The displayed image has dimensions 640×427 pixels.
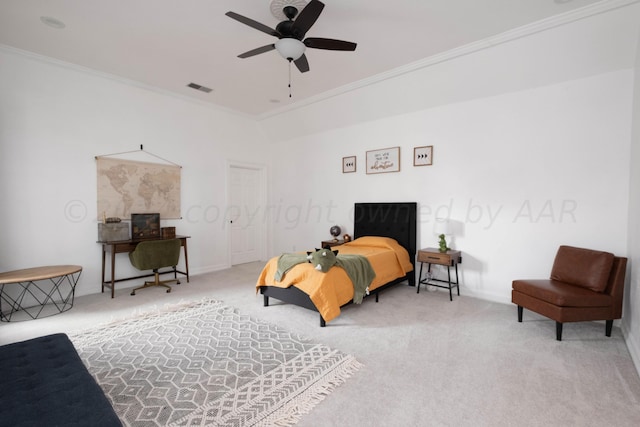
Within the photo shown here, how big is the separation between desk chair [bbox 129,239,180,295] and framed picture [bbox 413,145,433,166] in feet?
12.3

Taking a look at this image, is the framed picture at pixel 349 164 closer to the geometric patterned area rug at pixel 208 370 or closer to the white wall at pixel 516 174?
the white wall at pixel 516 174

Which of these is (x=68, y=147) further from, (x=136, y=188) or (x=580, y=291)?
(x=580, y=291)

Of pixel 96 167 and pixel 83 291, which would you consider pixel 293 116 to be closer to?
pixel 96 167

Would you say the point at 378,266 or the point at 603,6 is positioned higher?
the point at 603,6

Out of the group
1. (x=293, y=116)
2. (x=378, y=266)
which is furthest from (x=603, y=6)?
(x=293, y=116)

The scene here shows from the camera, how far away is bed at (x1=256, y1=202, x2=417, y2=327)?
301 centimetres

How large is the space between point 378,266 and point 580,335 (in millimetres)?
2004

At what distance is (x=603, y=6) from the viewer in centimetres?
260

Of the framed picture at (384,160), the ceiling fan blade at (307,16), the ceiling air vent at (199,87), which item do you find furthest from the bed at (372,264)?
the ceiling air vent at (199,87)

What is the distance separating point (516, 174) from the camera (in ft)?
12.0

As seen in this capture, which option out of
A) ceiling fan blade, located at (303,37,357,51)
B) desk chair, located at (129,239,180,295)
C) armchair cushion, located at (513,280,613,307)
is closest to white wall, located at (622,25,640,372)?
armchair cushion, located at (513,280,613,307)

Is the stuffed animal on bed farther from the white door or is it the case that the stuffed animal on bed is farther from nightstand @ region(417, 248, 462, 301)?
the white door

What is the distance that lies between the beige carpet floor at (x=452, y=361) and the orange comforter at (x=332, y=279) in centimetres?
24

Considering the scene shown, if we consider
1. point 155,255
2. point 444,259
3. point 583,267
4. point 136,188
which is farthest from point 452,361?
point 136,188
